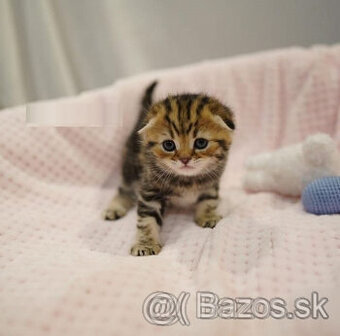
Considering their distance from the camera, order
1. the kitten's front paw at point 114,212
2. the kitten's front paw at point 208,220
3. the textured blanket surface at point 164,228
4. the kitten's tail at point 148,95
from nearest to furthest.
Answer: the textured blanket surface at point 164,228, the kitten's front paw at point 208,220, the kitten's front paw at point 114,212, the kitten's tail at point 148,95

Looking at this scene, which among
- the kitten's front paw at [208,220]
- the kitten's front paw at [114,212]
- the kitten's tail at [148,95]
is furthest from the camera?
the kitten's tail at [148,95]

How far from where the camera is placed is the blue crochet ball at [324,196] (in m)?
1.10

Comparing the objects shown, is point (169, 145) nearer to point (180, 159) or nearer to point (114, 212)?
point (180, 159)

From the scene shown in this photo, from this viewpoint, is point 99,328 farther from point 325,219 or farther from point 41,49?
point 41,49

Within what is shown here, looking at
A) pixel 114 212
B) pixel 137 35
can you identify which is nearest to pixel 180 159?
pixel 114 212

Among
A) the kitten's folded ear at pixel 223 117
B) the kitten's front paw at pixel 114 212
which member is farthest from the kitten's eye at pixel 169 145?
the kitten's front paw at pixel 114 212

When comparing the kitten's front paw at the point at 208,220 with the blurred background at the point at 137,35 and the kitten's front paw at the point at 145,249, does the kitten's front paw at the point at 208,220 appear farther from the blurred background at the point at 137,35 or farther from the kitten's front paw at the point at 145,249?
the blurred background at the point at 137,35

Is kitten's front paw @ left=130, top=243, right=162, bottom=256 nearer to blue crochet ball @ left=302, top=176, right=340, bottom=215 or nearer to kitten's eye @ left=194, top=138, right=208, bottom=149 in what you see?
kitten's eye @ left=194, top=138, right=208, bottom=149

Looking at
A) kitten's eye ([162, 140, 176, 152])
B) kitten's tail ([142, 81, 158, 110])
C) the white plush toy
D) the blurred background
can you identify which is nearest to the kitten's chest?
kitten's eye ([162, 140, 176, 152])

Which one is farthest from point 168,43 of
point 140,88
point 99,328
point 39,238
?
point 99,328

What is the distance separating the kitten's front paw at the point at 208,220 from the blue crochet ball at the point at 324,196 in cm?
30

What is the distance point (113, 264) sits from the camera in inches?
36.7

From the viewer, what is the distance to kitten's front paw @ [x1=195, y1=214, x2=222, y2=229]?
1169mm

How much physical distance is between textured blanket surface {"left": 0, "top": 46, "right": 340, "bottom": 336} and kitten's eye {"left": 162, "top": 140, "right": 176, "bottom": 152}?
277 millimetres
